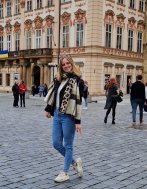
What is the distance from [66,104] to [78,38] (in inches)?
1192

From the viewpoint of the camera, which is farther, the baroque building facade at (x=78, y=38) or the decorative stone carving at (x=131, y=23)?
the decorative stone carving at (x=131, y=23)

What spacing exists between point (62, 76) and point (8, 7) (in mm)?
40789

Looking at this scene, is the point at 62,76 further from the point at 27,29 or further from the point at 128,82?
the point at 27,29

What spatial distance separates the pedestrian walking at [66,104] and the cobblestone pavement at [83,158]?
1.60 feet

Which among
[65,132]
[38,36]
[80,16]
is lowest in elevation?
[65,132]

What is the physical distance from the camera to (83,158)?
7.61m

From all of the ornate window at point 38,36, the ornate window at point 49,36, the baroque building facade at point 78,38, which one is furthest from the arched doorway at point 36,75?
the ornate window at point 49,36

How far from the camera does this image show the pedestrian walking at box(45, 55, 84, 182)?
5.74m

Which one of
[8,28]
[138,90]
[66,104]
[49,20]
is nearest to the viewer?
[66,104]

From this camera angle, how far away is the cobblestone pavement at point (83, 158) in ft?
19.2

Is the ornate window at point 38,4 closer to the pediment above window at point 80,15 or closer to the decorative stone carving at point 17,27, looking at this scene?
the decorative stone carving at point 17,27

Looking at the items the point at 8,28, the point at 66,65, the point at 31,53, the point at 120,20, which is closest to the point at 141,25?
the point at 120,20

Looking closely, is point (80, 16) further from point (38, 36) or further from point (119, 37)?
point (38, 36)

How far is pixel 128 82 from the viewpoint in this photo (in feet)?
125
